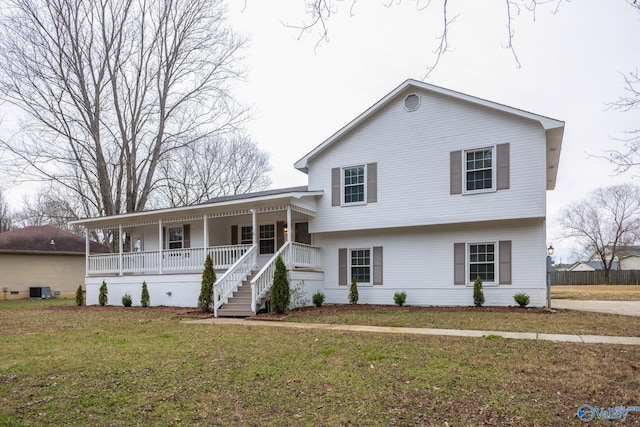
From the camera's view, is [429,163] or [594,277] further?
[594,277]

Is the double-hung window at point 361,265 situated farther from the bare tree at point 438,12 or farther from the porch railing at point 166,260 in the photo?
the bare tree at point 438,12

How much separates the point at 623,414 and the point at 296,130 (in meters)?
28.0

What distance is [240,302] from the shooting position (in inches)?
524

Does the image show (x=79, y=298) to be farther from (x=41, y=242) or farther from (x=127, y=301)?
(x=41, y=242)

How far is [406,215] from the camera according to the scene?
48.4 feet

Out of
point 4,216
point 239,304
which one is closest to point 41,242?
point 239,304

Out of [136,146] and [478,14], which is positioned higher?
[136,146]

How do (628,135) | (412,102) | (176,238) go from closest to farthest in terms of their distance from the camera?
(628,135)
(412,102)
(176,238)

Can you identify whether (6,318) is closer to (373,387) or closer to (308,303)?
(308,303)

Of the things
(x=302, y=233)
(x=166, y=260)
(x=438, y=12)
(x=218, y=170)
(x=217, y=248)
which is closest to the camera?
(x=438, y=12)

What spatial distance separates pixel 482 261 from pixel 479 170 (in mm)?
2881

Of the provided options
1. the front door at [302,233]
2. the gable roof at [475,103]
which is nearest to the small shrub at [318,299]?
the front door at [302,233]

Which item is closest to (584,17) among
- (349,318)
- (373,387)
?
(373,387)

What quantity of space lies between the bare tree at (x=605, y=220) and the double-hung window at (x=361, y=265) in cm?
4017
